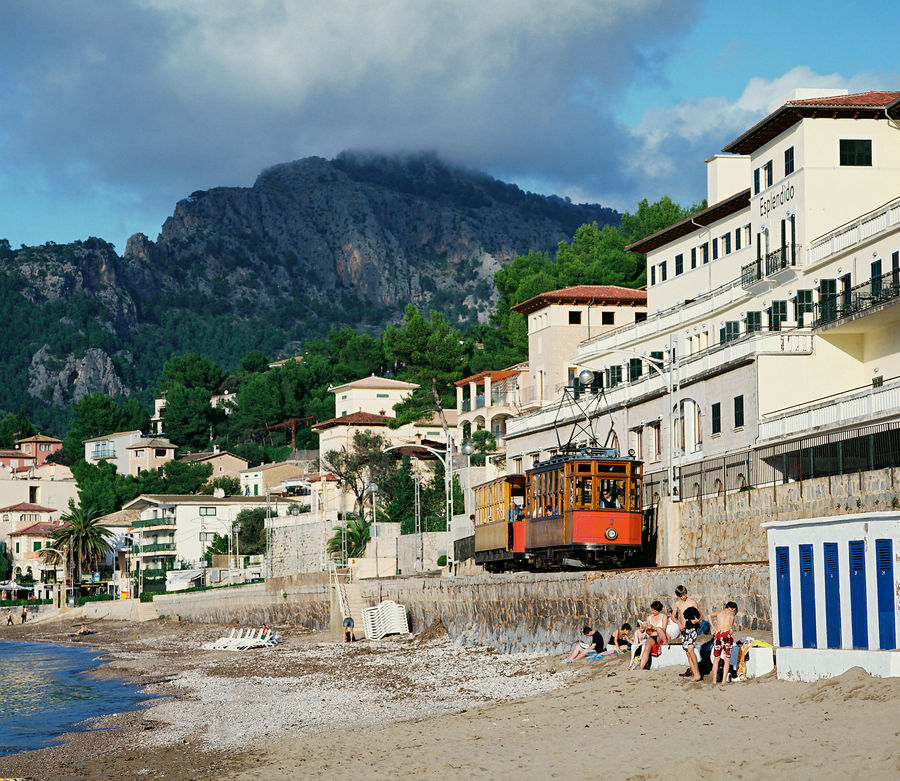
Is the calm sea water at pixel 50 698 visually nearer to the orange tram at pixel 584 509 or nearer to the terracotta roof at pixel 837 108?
the orange tram at pixel 584 509

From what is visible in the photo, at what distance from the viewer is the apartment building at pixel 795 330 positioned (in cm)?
4012

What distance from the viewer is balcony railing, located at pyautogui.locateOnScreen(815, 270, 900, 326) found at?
41781mm

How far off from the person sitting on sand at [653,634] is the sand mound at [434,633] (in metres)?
20.5

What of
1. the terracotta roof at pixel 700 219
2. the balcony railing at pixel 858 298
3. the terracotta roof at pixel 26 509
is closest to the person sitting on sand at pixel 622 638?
the balcony railing at pixel 858 298

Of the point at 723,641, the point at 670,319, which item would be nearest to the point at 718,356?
the point at 670,319

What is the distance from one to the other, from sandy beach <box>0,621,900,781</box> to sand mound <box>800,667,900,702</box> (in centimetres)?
3

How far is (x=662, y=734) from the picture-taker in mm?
18406

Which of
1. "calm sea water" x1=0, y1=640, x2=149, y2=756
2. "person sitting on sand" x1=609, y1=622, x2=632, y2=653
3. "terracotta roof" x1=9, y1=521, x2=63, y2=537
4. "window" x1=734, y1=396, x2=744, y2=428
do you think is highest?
"window" x1=734, y1=396, x2=744, y2=428

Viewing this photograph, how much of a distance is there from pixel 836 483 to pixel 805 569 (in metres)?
14.7

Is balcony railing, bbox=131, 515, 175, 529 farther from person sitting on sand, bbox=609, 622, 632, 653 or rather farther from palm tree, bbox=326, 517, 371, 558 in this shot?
person sitting on sand, bbox=609, 622, 632, 653

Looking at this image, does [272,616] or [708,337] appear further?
[272,616]

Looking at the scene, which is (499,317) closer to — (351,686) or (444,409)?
(444,409)

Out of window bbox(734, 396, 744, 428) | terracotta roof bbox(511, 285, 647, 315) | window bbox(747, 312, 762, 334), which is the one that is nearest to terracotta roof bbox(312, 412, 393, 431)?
terracotta roof bbox(511, 285, 647, 315)

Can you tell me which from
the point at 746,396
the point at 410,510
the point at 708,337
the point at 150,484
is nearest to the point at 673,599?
the point at 746,396
